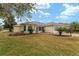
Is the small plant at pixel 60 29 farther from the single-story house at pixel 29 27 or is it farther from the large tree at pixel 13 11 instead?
the large tree at pixel 13 11

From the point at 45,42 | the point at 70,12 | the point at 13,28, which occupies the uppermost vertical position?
the point at 70,12

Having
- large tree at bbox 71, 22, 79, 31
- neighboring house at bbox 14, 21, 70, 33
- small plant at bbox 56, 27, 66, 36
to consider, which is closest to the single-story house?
neighboring house at bbox 14, 21, 70, 33

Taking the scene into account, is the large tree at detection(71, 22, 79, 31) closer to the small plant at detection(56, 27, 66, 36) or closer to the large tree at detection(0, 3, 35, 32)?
the small plant at detection(56, 27, 66, 36)

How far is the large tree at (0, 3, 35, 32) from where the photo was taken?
2.14 m

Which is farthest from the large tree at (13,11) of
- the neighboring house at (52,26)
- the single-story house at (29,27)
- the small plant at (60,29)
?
the small plant at (60,29)

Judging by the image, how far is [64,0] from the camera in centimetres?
211

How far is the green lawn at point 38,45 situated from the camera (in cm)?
212

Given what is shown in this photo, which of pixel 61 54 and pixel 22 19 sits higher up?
pixel 22 19

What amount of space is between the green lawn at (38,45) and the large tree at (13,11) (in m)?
0.14

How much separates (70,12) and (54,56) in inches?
17.8

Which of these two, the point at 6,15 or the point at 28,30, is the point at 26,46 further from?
the point at 6,15

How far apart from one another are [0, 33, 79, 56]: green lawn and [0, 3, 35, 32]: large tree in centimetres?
14

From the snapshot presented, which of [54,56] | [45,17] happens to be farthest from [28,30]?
[54,56]

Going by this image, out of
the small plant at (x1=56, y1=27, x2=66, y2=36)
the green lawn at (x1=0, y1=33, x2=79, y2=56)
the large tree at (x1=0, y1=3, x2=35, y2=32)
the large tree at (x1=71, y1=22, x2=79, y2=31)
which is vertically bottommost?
the green lawn at (x1=0, y1=33, x2=79, y2=56)
